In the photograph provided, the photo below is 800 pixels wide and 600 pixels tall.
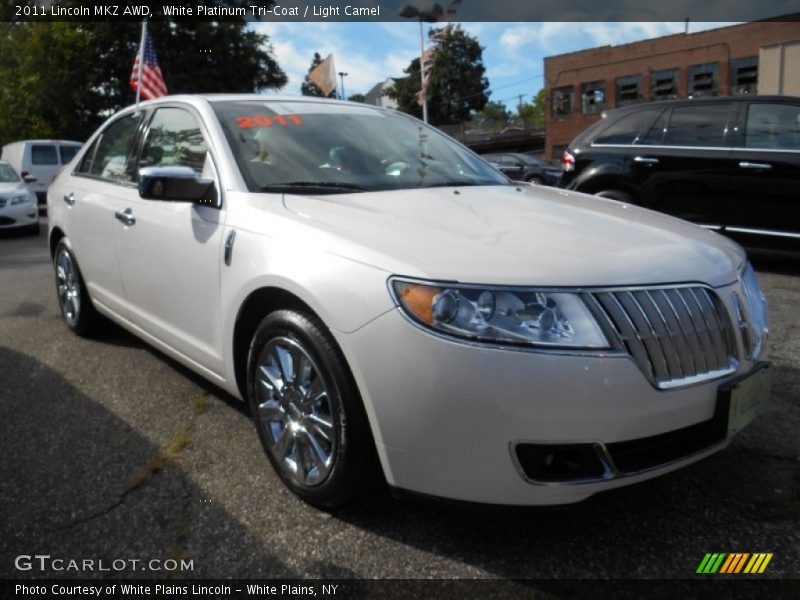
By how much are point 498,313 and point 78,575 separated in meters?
1.52

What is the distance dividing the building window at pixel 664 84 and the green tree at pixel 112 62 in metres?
24.2

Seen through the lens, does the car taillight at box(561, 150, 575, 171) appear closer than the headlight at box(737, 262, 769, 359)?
No

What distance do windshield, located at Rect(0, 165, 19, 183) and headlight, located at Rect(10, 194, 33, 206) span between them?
0.59 meters

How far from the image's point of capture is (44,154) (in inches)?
733

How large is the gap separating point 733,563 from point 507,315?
106cm

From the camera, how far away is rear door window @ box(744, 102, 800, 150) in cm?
610

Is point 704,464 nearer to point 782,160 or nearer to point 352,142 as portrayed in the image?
point 352,142

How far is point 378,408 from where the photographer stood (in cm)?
208

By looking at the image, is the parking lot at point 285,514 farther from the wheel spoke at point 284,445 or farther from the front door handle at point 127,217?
the front door handle at point 127,217

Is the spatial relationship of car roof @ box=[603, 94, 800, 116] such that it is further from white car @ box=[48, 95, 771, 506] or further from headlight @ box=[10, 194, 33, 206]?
headlight @ box=[10, 194, 33, 206]

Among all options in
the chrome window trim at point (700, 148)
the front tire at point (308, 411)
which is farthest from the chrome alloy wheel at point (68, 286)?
the chrome window trim at point (700, 148)

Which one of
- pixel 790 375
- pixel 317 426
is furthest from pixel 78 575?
pixel 790 375

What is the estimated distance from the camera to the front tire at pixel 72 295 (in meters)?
4.47

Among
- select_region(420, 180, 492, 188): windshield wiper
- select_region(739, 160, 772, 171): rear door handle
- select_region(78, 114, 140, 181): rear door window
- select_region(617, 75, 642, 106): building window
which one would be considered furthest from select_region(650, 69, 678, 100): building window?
select_region(420, 180, 492, 188): windshield wiper
